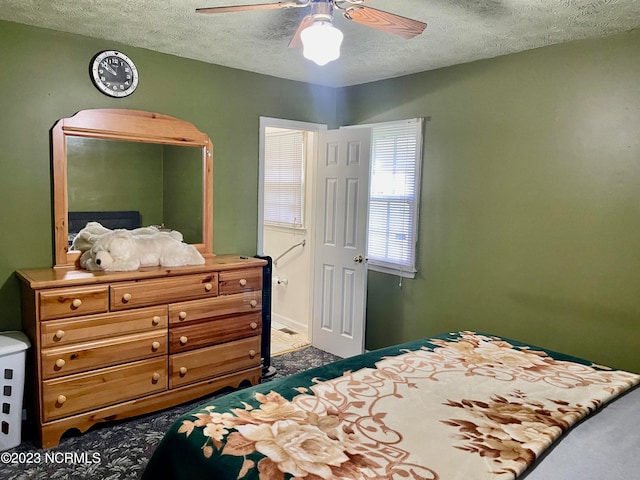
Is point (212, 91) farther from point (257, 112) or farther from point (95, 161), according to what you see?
point (95, 161)

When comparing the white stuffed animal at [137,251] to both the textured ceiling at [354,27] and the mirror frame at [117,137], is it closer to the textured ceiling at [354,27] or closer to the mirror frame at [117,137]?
the mirror frame at [117,137]

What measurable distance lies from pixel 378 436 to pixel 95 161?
8.66ft

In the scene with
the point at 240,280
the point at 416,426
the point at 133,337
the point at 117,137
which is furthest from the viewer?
the point at 240,280

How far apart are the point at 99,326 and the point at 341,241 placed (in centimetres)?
208

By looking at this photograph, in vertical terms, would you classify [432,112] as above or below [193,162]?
above

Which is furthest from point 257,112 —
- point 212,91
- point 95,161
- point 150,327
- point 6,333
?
point 6,333

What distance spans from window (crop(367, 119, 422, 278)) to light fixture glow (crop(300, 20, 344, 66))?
1955mm

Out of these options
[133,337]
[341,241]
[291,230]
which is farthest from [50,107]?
[291,230]

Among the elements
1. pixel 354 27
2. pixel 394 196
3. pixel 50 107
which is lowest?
pixel 394 196

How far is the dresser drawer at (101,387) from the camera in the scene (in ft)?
8.62

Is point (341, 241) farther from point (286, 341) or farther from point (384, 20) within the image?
point (384, 20)

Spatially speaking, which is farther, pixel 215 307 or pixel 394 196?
pixel 394 196

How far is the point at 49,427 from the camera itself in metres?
2.62

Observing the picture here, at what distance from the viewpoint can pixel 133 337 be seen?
2.88 meters
